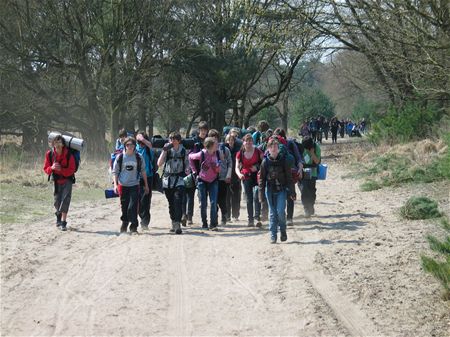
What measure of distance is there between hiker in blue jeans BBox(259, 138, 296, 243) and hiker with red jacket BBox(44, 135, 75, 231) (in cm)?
381

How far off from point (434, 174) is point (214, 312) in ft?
37.4

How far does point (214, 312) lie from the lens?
761 cm

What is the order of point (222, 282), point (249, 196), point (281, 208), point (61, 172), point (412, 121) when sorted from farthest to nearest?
point (412, 121)
point (249, 196)
point (61, 172)
point (281, 208)
point (222, 282)

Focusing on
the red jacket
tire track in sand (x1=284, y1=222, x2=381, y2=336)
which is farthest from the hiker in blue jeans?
the red jacket

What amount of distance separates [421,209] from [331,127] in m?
38.4

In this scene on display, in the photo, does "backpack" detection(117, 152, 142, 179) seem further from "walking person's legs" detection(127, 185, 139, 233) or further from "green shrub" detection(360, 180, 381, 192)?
"green shrub" detection(360, 180, 381, 192)

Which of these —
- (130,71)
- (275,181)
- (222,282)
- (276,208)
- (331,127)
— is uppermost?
(130,71)

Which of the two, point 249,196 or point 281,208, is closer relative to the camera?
point 281,208

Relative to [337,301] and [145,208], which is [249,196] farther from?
[337,301]

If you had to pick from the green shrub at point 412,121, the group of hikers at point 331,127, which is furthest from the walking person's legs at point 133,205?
the group of hikers at point 331,127

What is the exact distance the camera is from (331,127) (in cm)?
5047

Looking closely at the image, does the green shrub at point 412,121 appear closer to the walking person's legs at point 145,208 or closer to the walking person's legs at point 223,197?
the walking person's legs at point 223,197

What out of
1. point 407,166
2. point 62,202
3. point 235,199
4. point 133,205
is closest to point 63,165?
point 62,202

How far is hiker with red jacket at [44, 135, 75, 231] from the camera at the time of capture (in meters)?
12.8
